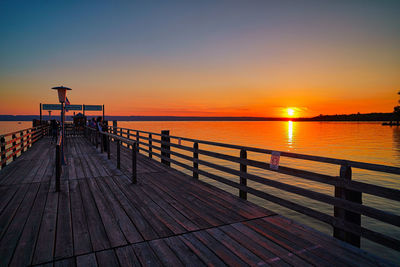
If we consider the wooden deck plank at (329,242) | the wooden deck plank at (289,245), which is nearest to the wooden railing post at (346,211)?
the wooden deck plank at (329,242)

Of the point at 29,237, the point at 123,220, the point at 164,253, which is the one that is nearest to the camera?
the point at 164,253

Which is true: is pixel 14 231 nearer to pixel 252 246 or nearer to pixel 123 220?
pixel 123 220

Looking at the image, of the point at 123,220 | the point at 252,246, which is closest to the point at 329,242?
the point at 252,246

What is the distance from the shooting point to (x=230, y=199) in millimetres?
5387

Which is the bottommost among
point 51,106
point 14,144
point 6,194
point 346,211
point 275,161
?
point 6,194

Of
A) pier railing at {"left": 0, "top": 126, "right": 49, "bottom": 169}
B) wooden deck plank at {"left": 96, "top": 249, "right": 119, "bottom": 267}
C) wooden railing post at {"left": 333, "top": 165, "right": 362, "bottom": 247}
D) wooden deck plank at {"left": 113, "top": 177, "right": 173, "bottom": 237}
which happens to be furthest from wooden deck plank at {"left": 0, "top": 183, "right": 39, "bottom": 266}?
pier railing at {"left": 0, "top": 126, "right": 49, "bottom": 169}

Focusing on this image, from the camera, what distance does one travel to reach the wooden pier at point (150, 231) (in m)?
3.06

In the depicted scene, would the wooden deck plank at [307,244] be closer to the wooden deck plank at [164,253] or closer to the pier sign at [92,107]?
the wooden deck plank at [164,253]

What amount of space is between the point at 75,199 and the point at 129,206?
1.40 m

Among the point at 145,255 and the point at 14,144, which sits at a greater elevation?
the point at 14,144

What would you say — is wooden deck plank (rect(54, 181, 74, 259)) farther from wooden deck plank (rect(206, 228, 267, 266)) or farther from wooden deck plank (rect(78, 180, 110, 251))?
wooden deck plank (rect(206, 228, 267, 266))

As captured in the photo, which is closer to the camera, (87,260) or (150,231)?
(87,260)

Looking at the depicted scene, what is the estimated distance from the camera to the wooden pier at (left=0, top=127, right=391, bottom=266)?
3.06 m

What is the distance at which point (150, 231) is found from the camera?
12.5 ft
